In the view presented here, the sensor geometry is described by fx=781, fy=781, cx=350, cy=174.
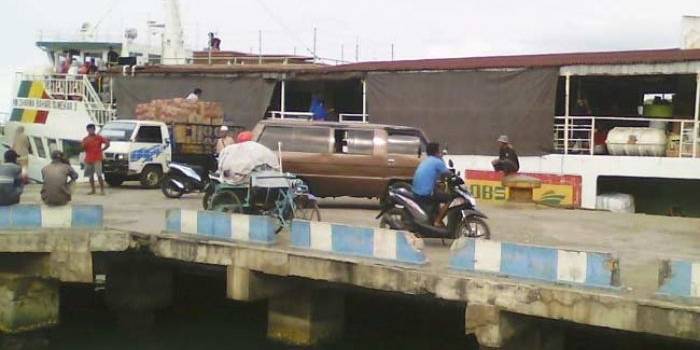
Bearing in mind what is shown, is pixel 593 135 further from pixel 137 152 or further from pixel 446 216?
pixel 137 152

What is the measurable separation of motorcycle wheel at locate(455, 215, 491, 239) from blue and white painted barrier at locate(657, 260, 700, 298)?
291 centimetres

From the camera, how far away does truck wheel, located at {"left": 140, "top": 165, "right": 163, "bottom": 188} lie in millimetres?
17875

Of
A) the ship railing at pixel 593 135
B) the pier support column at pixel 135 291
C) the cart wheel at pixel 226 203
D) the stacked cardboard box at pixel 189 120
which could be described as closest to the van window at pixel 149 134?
the stacked cardboard box at pixel 189 120

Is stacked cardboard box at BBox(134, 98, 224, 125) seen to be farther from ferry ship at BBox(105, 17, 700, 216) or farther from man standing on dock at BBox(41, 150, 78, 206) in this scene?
man standing on dock at BBox(41, 150, 78, 206)

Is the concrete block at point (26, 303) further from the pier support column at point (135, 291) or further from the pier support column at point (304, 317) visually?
the pier support column at point (304, 317)

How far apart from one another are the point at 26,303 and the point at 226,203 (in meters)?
2.88

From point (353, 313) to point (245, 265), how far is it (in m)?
3.20

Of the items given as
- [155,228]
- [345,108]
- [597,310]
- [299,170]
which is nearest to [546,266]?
[597,310]

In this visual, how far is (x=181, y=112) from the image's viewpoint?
19.1m

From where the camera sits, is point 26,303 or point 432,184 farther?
point 26,303

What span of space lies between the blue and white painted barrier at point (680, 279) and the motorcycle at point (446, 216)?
2941mm

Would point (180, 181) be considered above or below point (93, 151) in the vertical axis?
below

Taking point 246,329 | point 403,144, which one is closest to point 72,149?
point 403,144

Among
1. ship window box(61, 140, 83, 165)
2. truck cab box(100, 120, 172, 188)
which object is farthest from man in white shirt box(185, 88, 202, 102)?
ship window box(61, 140, 83, 165)
